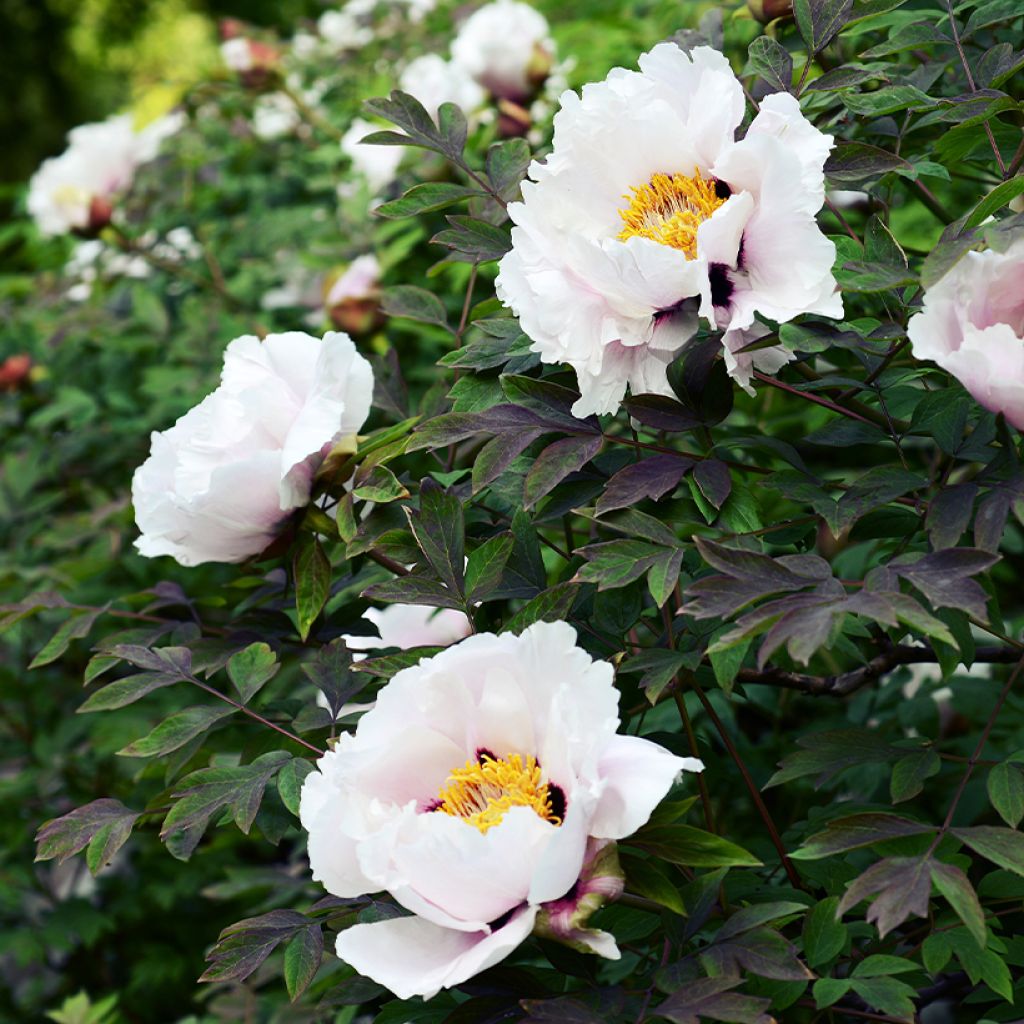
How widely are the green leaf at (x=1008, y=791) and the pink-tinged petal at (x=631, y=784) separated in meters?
0.17

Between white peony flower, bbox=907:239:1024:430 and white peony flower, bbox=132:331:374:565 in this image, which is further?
white peony flower, bbox=132:331:374:565

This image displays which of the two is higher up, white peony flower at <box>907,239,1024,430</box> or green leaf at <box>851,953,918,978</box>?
white peony flower at <box>907,239,1024,430</box>

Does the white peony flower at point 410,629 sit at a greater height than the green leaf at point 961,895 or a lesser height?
lesser

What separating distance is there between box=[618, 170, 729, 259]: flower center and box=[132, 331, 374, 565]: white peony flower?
0.65ft

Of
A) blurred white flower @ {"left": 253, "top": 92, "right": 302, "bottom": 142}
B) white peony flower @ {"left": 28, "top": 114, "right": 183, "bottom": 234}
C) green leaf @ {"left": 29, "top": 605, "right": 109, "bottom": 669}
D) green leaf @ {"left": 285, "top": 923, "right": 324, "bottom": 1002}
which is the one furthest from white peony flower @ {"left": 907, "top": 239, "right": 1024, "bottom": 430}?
blurred white flower @ {"left": 253, "top": 92, "right": 302, "bottom": 142}

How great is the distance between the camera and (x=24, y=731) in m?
1.61

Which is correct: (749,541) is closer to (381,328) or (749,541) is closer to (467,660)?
(467,660)

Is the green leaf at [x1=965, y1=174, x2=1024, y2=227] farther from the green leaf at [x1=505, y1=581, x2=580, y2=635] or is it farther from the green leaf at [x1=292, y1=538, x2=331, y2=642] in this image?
the green leaf at [x1=292, y1=538, x2=331, y2=642]

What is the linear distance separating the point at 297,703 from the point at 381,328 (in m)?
0.67

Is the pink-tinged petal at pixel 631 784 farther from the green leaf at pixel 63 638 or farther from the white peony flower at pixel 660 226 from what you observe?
the green leaf at pixel 63 638

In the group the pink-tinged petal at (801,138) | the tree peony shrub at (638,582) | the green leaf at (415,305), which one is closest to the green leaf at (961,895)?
the tree peony shrub at (638,582)

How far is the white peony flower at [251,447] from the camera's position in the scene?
0.78m

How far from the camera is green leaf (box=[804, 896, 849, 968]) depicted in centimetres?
67


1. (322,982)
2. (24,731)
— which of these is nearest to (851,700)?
(322,982)
